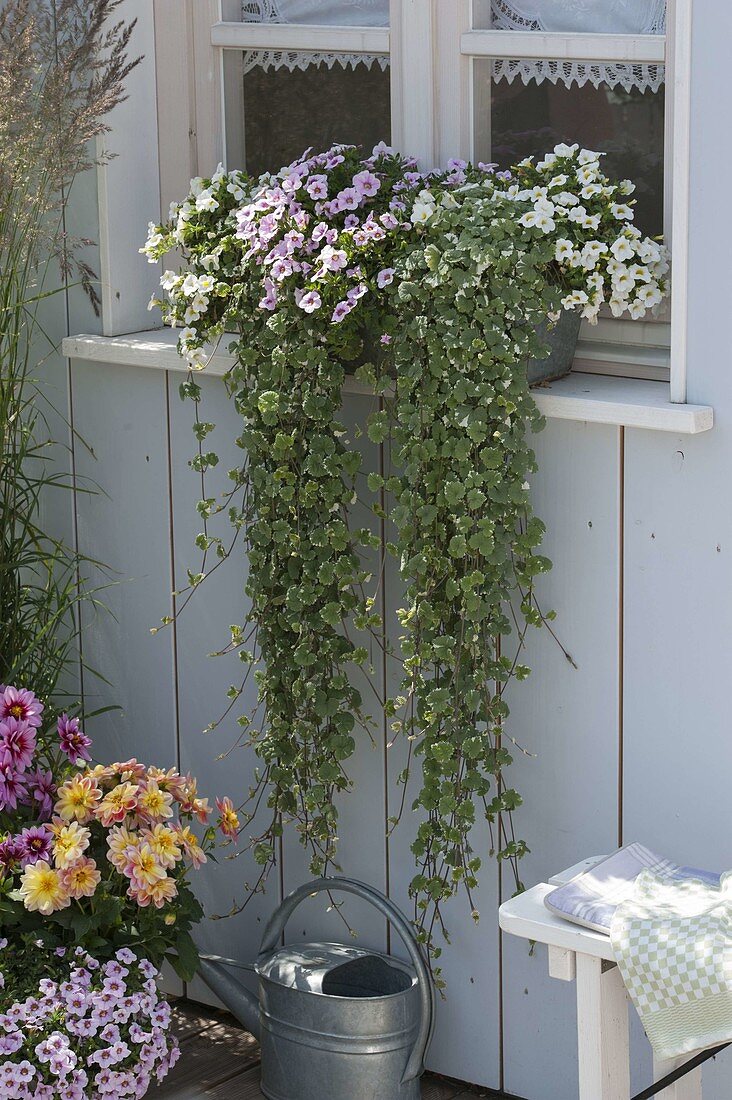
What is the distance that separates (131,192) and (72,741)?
3.12 feet

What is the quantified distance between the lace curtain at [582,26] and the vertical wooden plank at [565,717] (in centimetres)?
50

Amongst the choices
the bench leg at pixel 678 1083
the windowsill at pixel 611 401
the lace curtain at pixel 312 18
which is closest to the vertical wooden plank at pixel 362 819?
the windowsill at pixel 611 401

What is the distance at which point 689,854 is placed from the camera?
214cm

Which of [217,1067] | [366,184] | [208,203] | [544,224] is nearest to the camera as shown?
[544,224]

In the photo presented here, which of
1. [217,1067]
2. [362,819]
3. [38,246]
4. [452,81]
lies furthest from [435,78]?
[217,1067]

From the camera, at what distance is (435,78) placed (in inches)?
92.0

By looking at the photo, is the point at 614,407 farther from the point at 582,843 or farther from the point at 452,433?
the point at 582,843

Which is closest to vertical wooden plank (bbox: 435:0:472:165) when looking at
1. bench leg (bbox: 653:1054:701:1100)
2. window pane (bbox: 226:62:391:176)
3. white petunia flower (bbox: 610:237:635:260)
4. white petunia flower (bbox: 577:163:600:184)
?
window pane (bbox: 226:62:391:176)

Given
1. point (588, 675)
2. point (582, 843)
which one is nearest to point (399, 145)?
point (588, 675)

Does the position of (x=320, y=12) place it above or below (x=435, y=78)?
above

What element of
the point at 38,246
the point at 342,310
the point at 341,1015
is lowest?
the point at 341,1015

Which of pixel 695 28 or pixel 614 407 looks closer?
pixel 695 28

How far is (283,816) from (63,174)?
1118mm

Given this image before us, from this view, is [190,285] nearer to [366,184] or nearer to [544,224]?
[366,184]
